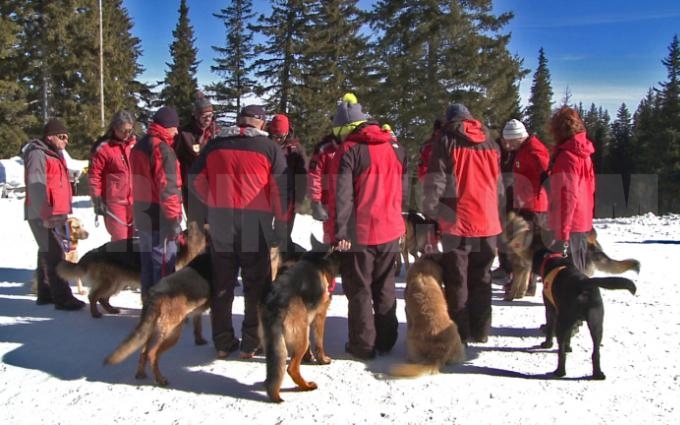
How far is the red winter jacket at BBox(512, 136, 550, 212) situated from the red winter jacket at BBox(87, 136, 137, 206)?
180 inches

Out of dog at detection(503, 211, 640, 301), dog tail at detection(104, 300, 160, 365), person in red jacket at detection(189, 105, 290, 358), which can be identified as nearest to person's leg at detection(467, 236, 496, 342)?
dog at detection(503, 211, 640, 301)

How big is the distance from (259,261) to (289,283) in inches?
25.2

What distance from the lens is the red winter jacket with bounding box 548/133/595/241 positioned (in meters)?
4.68

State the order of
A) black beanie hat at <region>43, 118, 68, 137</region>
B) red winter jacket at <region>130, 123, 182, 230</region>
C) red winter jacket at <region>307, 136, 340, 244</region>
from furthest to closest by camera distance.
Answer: black beanie hat at <region>43, 118, 68, 137</region> < red winter jacket at <region>130, 123, 182, 230</region> < red winter jacket at <region>307, 136, 340, 244</region>

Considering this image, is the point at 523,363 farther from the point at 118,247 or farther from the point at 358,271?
the point at 118,247

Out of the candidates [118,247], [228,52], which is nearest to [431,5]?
[228,52]

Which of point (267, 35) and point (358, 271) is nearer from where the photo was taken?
point (358, 271)

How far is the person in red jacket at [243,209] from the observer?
4344 mm

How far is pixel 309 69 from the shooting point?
989 inches

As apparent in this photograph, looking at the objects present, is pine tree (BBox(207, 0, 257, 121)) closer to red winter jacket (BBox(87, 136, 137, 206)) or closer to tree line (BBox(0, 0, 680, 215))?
tree line (BBox(0, 0, 680, 215))

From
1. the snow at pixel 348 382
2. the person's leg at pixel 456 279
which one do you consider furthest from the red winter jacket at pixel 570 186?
the snow at pixel 348 382

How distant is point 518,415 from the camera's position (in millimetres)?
3514

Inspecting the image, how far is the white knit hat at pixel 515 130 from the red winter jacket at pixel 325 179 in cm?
211

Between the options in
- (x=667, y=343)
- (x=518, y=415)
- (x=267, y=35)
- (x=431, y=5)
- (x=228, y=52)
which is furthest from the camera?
(x=228, y=52)
